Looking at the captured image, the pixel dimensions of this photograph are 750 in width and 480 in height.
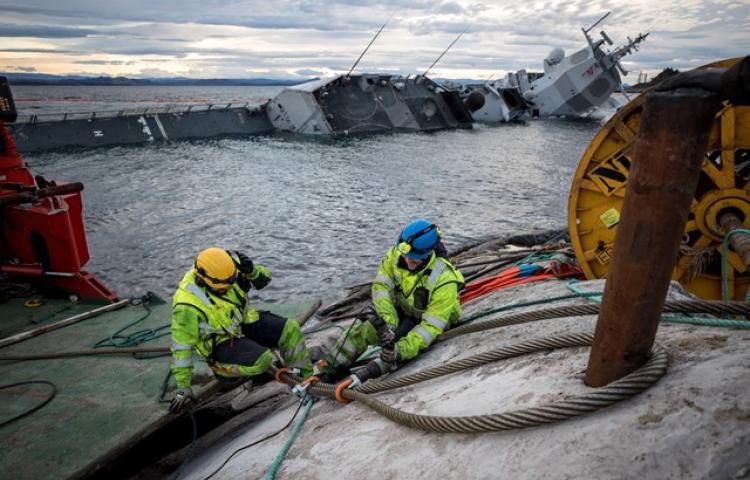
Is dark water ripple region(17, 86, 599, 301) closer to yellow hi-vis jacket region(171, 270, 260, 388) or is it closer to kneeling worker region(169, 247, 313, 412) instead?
kneeling worker region(169, 247, 313, 412)

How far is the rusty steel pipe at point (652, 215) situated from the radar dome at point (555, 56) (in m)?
42.6

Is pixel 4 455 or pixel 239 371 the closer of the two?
pixel 4 455

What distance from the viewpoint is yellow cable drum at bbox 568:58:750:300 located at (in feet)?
13.9

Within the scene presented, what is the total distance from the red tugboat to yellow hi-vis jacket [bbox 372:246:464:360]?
455 cm

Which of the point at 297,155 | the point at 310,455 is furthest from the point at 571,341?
the point at 297,155

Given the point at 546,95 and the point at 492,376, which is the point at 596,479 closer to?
the point at 492,376

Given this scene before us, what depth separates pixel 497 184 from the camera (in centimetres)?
1903

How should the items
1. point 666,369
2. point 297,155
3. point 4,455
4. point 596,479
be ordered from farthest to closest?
point 297,155
point 4,455
point 666,369
point 596,479

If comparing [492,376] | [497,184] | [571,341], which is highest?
[571,341]

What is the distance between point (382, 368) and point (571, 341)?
73.5 inches

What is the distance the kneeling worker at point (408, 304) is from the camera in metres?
4.32

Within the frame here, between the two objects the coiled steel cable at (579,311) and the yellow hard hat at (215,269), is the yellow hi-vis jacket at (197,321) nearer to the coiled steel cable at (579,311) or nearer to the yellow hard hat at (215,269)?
the yellow hard hat at (215,269)

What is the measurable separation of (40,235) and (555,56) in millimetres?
40989

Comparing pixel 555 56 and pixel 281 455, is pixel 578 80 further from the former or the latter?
pixel 281 455
